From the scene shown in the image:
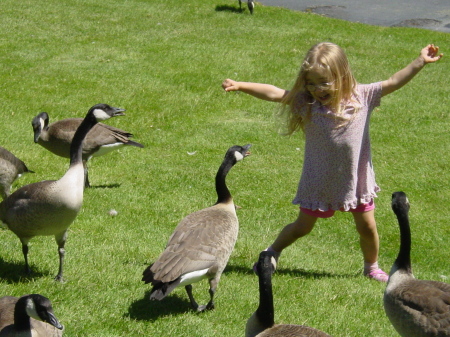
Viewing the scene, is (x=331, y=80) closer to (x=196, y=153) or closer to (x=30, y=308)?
(x=30, y=308)

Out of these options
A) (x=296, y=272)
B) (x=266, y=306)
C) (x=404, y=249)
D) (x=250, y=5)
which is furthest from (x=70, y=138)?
(x=250, y=5)

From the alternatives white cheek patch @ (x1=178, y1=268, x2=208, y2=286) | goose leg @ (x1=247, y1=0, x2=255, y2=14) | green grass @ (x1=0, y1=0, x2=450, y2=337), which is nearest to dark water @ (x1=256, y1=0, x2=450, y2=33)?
goose leg @ (x1=247, y1=0, x2=255, y2=14)

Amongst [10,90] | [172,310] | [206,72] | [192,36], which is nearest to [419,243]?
[172,310]

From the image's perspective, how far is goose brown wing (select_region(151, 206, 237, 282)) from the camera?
4.90m

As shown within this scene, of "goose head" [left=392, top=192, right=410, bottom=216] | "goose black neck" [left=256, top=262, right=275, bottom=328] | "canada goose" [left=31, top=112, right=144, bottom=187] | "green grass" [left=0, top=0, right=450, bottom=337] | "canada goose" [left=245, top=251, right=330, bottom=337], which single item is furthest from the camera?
"canada goose" [left=31, top=112, right=144, bottom=187]

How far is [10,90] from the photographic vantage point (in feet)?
40.3

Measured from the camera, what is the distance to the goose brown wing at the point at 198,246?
4.90m

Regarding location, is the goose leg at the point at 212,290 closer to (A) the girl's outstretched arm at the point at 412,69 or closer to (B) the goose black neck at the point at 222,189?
(B) the goose black neck at the point at 222,189

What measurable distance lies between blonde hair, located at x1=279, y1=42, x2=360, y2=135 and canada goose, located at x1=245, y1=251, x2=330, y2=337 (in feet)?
6.61

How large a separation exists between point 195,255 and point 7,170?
347 centimetres

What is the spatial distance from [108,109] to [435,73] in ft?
35.0

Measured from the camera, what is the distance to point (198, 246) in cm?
519

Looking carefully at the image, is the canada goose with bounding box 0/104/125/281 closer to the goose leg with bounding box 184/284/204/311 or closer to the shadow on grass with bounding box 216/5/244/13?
the goose leg with bounding box 184/284/204/311

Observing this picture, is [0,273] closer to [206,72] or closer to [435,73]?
[206,72]
